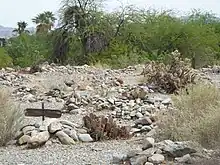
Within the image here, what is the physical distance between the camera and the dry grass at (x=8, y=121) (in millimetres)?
9398

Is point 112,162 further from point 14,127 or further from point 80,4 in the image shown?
point 80,4

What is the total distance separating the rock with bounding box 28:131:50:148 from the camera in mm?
9039

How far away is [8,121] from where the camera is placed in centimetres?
972

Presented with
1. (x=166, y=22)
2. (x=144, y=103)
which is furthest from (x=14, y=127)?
(x=166, y=22)

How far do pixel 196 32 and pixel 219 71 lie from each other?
12139 millimetres

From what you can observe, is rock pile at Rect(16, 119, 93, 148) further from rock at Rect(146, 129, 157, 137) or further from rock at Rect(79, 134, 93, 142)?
rock at Rect(146, 129, 157, 137)

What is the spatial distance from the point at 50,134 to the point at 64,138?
1.19 feet

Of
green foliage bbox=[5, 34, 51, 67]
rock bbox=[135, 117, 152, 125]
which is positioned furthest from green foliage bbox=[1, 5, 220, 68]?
rock bbox=[135, 117, 152, 125]

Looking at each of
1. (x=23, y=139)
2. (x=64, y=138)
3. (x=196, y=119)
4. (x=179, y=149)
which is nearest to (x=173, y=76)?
(x=196, y=119)

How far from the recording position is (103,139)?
9539 millimetres

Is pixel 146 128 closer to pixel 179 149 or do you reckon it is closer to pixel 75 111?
pixel 179 149

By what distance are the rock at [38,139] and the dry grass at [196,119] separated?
6.46ft

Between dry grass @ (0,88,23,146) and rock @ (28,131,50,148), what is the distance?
0.56 meters

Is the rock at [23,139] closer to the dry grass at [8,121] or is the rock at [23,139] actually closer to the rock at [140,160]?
the dry grass at [8,121]
